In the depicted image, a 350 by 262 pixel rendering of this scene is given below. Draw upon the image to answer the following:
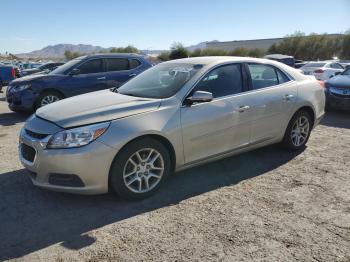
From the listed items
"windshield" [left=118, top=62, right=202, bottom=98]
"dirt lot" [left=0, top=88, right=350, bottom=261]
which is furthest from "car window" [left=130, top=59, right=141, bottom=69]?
"dirt lot" [left=0, top=88, right=350, bottom=261]

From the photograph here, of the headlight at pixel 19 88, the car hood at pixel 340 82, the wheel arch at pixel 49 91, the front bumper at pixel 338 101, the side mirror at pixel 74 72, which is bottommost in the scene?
the front bumper at pixel 338 101

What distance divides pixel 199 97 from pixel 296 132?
2.30 meters

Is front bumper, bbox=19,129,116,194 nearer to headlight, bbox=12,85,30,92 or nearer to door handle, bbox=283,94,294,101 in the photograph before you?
door handle, bbox=283,94,294,101

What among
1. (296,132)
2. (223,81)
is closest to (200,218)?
(223,81)

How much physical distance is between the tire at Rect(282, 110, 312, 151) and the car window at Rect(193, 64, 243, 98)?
127cm

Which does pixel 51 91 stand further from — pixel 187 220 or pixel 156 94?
pixel 187 220

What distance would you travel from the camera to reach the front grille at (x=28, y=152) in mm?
3987

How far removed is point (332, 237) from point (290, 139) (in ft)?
8.38

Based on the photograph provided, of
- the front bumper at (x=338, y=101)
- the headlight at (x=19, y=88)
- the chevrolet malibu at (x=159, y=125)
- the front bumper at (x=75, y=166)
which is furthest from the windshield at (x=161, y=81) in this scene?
the front bumper at (x=338, y=101)

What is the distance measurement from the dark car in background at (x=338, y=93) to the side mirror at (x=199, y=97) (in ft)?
20.7

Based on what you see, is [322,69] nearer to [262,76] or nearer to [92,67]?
[92,67]

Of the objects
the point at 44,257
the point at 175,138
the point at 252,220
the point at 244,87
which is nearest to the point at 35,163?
the point at 44,257

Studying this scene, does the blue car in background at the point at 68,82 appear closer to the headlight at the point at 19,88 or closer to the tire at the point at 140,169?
the headlight at the point at 19,88

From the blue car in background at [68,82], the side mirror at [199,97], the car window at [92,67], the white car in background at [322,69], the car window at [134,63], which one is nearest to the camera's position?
the side mirror at [199,97]
